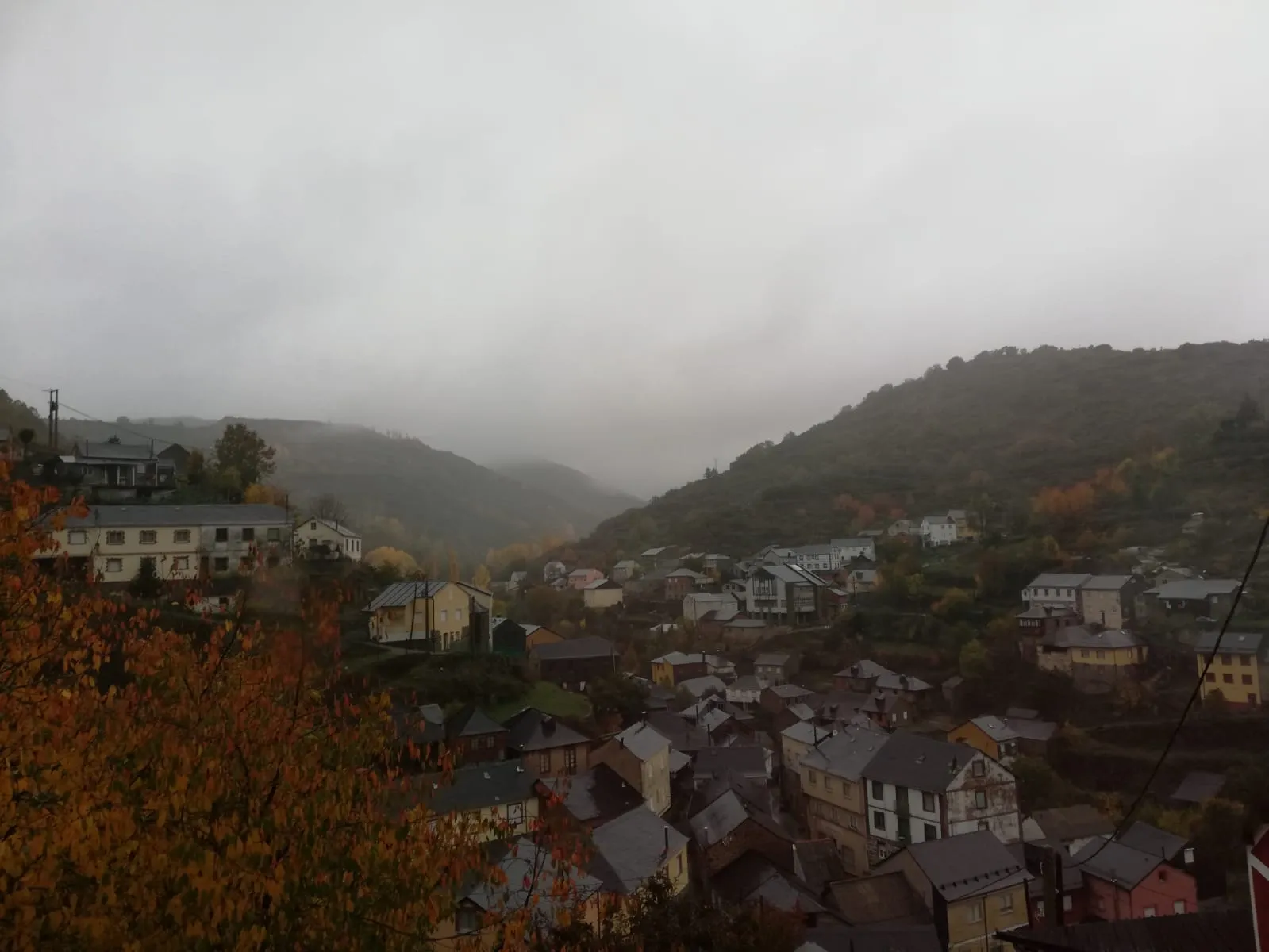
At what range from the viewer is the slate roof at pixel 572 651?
1463 inches

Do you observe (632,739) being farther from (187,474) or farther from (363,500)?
(363,500)

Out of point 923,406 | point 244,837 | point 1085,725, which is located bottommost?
point 1085,725

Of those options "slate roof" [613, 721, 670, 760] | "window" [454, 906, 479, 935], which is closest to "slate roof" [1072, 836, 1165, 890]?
"slate roof" [613, 721, 670, 760]

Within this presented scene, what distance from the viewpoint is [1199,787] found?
28672 mm

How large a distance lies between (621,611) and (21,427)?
40.5m

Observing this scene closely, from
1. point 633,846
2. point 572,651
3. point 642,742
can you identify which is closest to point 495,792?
point 633,846

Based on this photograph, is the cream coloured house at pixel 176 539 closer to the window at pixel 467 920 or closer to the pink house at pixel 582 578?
the window at pixel 467 920

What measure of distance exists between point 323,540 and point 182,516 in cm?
554

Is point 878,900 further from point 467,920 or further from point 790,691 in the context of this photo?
point 790,691

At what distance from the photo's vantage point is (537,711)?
27484 mm

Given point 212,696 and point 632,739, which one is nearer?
point 212,696

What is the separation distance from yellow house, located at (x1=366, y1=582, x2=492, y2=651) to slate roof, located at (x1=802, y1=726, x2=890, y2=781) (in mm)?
15229

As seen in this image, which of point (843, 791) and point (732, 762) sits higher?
point (732, 762)

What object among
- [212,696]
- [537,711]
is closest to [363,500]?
[537,711]
